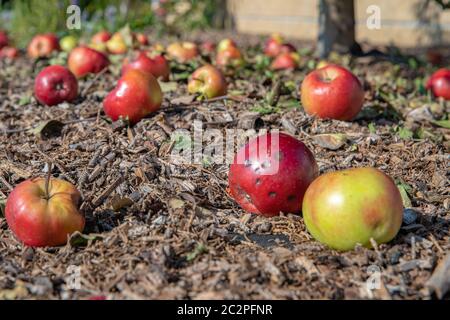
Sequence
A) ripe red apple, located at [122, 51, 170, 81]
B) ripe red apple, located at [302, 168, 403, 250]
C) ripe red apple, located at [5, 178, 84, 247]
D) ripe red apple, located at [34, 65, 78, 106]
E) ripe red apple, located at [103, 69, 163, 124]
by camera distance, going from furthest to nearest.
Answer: ripe red apple, located at [122, 51, 170, 81]
ripe red apple, located at [34, 65, 78, 106]
ripe red apple, located at [103, 69, 163, 124]
ripe red apple, located at [5, 178, 84, 247]
ripe red apple, located at [302, 168, 403, 250]

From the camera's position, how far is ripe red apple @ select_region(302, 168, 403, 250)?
2891mm

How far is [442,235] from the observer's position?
3277 mm

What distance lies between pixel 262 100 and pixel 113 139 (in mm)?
1344

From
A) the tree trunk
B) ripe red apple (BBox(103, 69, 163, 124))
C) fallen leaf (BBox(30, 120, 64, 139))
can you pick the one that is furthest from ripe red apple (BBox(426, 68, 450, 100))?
fallen leaf (BBox(30, 120, 64, 139))

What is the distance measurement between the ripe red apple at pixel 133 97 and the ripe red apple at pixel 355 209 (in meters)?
2.03

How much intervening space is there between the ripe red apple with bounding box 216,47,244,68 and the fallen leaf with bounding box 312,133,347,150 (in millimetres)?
2308

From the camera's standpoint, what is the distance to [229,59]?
6883 millimetres

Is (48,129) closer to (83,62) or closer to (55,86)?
(55,86)

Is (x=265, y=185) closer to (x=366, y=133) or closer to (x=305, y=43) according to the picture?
(x=366, y=133)

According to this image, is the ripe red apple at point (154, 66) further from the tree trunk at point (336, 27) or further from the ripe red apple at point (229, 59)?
the tree trunk at point (336, 27)

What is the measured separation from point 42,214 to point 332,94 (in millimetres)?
2419

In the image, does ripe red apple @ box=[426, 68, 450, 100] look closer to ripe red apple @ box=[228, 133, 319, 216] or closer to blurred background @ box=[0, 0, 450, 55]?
blurred background @ box=[0, 0, 450, 55]

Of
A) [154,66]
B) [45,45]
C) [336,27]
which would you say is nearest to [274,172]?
[154,66]
